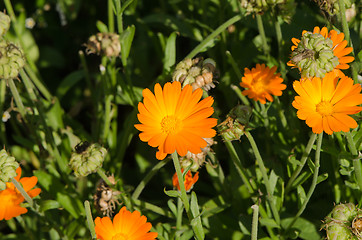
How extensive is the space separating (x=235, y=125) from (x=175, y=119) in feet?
1.02

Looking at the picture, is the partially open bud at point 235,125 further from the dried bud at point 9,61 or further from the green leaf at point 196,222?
the dried bud at point 9,61

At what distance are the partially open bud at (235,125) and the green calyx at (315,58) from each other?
42 cm

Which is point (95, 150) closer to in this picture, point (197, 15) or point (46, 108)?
point (46, 108)

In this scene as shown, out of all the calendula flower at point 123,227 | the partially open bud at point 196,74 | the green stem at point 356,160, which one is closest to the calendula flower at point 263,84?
the partially open bud at point 196,74

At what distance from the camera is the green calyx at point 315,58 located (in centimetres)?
216

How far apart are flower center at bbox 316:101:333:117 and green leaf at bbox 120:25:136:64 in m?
1.31

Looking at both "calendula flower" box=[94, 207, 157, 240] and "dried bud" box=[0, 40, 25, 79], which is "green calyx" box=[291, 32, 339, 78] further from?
"dried bud" box=[0, 40, 25, 79]

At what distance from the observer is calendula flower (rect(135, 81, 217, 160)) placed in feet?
7.40

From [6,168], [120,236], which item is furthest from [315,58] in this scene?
[6,168]

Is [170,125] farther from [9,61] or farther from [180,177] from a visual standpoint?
[9,61]

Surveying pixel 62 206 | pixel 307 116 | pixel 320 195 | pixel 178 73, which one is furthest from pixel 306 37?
pixel 62 206

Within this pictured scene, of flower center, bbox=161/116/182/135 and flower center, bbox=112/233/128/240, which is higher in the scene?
flower center, bbox=161/116/182/135

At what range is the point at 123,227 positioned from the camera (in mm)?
2520

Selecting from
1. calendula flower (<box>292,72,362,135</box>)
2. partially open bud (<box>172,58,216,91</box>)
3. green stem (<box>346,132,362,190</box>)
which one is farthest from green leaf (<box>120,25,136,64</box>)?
green stem (<box>346,132,362,190</box>)
